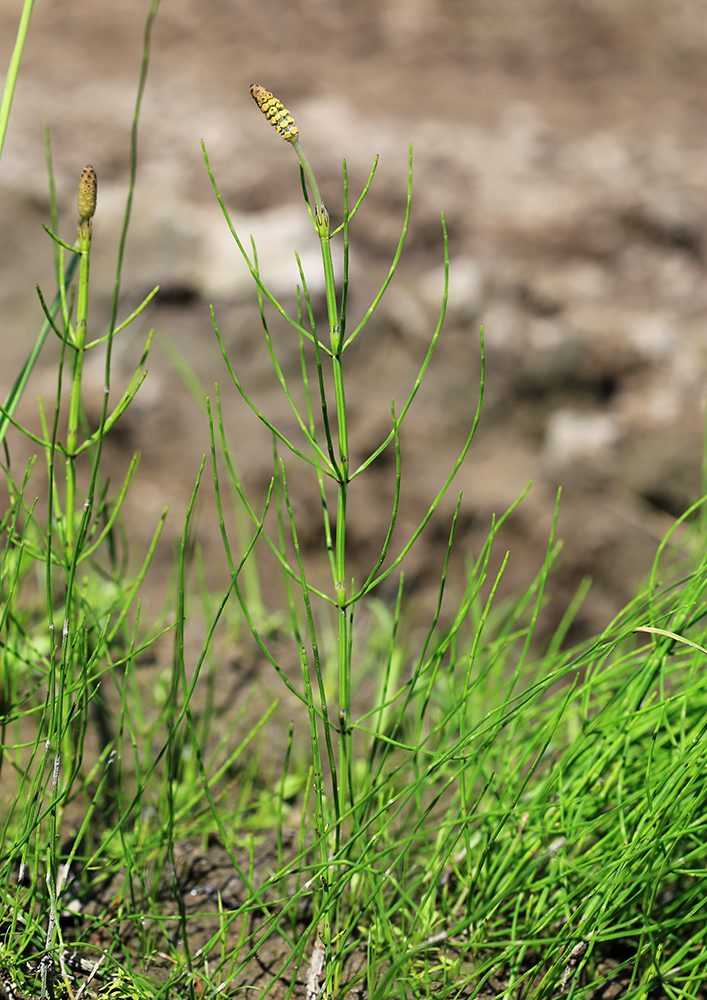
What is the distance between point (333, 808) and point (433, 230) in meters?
1.46

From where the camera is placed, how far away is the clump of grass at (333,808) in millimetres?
673

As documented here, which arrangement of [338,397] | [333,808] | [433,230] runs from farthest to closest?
[433,230]
[333,808]
[338,397]

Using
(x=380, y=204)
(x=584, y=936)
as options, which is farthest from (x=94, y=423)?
(x=584, y=936)

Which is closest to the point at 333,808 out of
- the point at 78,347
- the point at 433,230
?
the point at 78,347

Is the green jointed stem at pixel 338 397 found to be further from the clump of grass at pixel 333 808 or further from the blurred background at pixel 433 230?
the blurred background at pixel 433 230

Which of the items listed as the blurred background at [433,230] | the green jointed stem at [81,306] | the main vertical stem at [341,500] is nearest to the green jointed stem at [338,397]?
the main vertical stem at [341,500]

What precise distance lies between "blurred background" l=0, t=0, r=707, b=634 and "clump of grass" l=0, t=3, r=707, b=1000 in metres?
0.66

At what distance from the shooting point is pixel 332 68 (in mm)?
1993

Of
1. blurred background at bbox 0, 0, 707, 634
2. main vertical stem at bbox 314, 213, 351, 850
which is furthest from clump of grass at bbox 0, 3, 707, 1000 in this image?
blurred background at bbox 0, 0, 707, 634

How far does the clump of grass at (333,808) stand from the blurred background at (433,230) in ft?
2.15

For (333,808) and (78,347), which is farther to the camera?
(333,808)

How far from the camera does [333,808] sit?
0.86m

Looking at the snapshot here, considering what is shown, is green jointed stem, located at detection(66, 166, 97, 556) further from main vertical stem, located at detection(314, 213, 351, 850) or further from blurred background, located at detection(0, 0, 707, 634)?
blurred background, located at detection(0, 0, 707, 634)

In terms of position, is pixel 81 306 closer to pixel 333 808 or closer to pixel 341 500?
pixel 341 500
